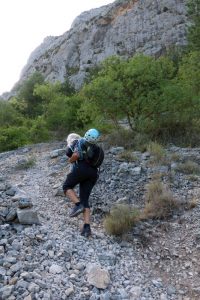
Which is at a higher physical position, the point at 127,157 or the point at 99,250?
the point at 99,250

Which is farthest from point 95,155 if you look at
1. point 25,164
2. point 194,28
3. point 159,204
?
point 194,28

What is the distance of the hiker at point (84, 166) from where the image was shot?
721 cm

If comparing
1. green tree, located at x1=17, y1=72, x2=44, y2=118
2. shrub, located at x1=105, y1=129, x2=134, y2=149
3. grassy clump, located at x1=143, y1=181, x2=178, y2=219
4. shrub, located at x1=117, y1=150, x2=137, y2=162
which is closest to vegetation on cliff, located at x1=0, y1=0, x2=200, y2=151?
shrub, located at x1=105, y1=129, x2=134, y2=149

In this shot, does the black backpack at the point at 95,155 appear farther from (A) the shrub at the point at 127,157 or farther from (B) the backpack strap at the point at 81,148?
(A) the shrub at the point at 127,157

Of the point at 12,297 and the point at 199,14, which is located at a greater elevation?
the point at 199,14

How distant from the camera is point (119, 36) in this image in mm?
61031

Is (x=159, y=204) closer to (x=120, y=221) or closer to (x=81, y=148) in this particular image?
(x=120, y=221)

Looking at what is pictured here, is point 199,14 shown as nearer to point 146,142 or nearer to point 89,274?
point 146,142

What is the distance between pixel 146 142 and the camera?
1420 centimetres

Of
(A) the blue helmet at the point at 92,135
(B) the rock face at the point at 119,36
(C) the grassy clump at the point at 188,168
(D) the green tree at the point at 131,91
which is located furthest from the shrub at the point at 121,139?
(B) the rock face at the point at 119,36

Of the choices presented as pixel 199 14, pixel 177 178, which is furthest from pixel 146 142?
pixel 199 14

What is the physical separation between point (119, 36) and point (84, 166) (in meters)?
56.8

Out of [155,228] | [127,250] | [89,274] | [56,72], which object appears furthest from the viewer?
[56,72]

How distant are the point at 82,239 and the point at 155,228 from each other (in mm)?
1645
